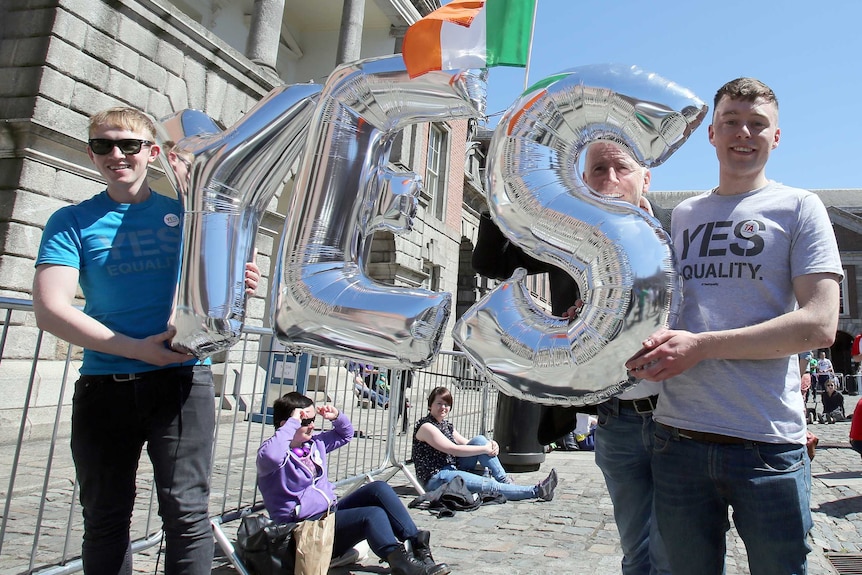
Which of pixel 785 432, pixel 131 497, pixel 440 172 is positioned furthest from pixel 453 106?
pixel 440 172

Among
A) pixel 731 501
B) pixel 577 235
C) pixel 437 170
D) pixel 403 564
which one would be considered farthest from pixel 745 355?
pixel 437 170

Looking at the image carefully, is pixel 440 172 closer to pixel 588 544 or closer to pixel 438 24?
pixel 588 544

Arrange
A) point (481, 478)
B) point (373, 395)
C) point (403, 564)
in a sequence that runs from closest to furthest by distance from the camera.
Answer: point (403, 564)
point (481, 478)
point (373, 395)

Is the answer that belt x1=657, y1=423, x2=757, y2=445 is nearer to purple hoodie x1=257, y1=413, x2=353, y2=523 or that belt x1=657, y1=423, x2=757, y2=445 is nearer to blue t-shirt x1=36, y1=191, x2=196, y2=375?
blue t-shirt x1=36, y1=191, x2=196, y2=375

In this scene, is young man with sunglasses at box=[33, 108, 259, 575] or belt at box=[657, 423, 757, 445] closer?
belt at box=[657, 423, 757, 445]

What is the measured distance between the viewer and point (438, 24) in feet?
4.23

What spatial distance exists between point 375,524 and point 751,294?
98.2 inches

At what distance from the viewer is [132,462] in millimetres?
2002

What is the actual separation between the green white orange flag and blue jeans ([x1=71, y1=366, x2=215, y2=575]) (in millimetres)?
1351

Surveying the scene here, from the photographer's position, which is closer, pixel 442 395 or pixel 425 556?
pixel 425 556

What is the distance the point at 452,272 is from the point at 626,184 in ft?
53.0

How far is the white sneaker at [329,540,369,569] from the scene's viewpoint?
339 centimetres

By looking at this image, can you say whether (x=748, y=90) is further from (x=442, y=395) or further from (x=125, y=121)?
(x=442, y=395)

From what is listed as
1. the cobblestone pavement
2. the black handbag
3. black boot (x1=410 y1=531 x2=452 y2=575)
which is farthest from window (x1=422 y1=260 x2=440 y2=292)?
the black handbag
